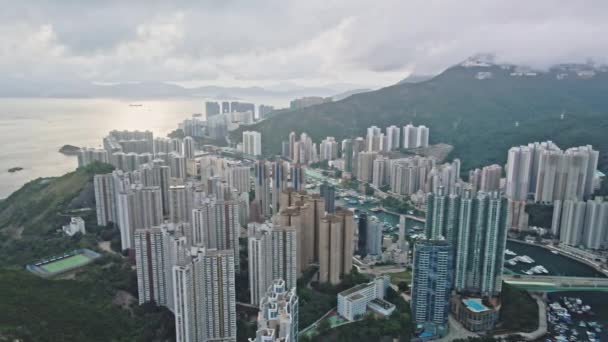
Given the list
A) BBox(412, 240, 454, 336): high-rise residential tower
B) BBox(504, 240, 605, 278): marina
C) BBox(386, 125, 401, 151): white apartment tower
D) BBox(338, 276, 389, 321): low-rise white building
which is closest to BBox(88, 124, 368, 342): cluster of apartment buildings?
BBox(338, 276, 389, 321): low-rise white building

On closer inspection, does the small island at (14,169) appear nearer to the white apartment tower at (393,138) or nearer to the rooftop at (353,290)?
the white apartment tower at (393,138)

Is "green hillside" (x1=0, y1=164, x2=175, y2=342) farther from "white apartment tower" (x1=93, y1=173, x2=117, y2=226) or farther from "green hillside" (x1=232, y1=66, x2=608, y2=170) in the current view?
"green hillside" (x1=232, y1=66, x2=608, y2=170)

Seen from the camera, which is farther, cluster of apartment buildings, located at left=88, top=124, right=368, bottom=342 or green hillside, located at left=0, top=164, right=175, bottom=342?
cluster of apartment buildings, located at left=88, top=124, right=368, bottom=342

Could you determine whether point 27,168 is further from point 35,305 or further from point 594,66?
point 594,66

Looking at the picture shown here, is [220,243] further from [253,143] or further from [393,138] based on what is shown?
[393,138]

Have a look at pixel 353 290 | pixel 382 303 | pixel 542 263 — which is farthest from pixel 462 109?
pixel 353 290

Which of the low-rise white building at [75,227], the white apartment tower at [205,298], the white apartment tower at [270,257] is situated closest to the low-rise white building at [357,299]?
the white apartment tower at [270,257]

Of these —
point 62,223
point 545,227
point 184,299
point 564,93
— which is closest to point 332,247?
point 184,299
